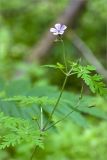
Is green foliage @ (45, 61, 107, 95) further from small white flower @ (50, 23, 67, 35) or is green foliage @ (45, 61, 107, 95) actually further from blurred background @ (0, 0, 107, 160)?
blurred background @ (0, 0, 107, 160)

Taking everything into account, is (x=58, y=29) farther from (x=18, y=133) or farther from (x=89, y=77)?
(x=18, y=133)

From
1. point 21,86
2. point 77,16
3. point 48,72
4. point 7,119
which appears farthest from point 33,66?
point 7,119

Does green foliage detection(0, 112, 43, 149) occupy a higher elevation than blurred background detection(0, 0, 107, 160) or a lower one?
lower

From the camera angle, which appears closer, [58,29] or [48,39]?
[58,29]

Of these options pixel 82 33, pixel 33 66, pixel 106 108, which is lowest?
pixel 106 108

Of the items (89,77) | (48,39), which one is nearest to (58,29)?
(89,77)

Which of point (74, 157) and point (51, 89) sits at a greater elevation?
point (51, 89)

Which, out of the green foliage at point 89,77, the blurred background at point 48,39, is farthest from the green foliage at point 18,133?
the blurred background at point 48,39

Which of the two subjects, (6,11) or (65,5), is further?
(6,11)

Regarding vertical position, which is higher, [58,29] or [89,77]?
[58,29]

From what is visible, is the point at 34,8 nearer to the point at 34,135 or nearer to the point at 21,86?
the point at 21,86

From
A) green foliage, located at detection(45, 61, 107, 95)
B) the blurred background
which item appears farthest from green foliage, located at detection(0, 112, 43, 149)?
the blurred background
